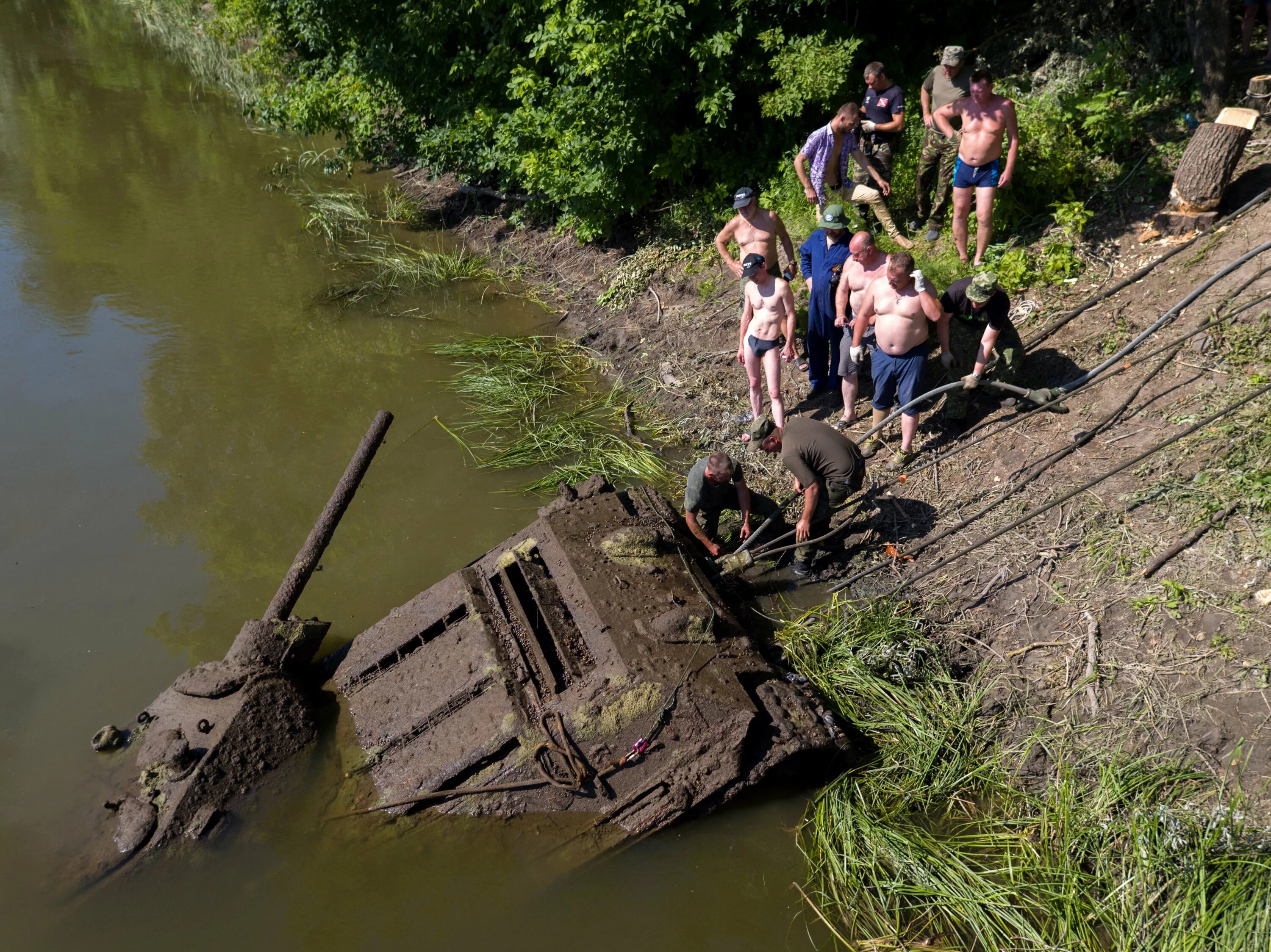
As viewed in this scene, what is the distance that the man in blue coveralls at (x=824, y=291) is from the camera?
7.36 m

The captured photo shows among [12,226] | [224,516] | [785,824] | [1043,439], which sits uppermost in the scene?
[12,226]

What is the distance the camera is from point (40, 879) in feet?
15.8

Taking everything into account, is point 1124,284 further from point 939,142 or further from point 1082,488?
point 1082,488

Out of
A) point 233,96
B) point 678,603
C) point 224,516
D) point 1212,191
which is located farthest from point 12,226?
point 1212,191

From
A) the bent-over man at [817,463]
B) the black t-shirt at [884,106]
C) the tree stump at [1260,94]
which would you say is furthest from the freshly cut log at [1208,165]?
the bent-over man at [817,463]

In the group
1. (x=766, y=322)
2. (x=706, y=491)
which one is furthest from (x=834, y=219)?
(x=706, y=491)

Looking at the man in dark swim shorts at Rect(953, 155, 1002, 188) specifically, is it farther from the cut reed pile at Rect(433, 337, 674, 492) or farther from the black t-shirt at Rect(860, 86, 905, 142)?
the cut reed pile at Rect(433, 337, 674, 492)

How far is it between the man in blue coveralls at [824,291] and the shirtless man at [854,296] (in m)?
0.11

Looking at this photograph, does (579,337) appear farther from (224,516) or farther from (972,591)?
(972,591)

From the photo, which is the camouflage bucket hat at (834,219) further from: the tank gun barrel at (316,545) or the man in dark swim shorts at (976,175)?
the tank gun barrel at (316,545)

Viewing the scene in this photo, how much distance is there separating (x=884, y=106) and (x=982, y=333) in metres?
2.67

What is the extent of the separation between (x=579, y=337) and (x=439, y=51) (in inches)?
207

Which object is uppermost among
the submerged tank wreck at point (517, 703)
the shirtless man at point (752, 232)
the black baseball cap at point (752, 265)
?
the shirtless man at point (752, 232)

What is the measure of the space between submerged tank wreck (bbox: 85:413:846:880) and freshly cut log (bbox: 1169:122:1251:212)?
17.9ft
